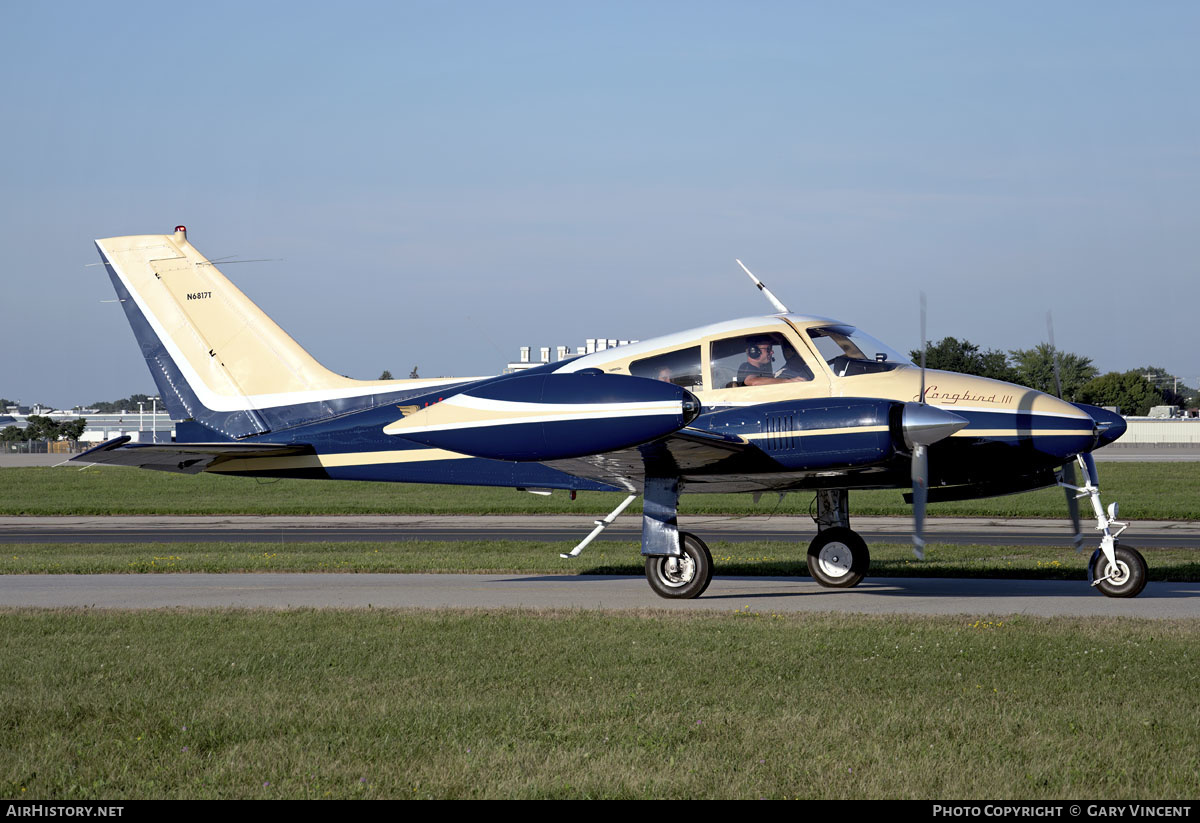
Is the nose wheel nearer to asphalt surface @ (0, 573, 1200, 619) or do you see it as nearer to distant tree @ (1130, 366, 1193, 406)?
asphalt surface @ (0, 573, 1200, 619)

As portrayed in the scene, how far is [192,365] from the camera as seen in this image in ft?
51.2

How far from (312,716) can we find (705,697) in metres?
2.78

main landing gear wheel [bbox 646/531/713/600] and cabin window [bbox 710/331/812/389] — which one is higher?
cabin window [bbox 710/331/812/389]

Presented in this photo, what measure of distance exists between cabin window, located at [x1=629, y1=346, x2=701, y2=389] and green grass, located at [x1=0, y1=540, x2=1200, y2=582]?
453 centimetres

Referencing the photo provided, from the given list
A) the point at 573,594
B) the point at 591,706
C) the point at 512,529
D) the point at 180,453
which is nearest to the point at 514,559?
the point at 573,594

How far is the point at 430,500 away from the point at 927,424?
28.7 meters

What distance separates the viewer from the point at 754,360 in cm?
1302

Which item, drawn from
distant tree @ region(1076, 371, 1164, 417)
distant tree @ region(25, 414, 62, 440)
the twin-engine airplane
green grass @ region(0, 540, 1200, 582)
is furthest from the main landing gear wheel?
distant tree @ region(25, 414, 62, 440)

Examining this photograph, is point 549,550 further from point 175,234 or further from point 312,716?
point 312,716

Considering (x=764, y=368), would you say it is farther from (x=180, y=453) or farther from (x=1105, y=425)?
(x=180, y=453)

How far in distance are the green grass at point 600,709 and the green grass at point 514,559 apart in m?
5.58

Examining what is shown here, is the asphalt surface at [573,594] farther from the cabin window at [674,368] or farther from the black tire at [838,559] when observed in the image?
the cabin window at [674,368]

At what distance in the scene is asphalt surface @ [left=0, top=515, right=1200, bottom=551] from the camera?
23531mm

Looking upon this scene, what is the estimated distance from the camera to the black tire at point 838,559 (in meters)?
14.5
